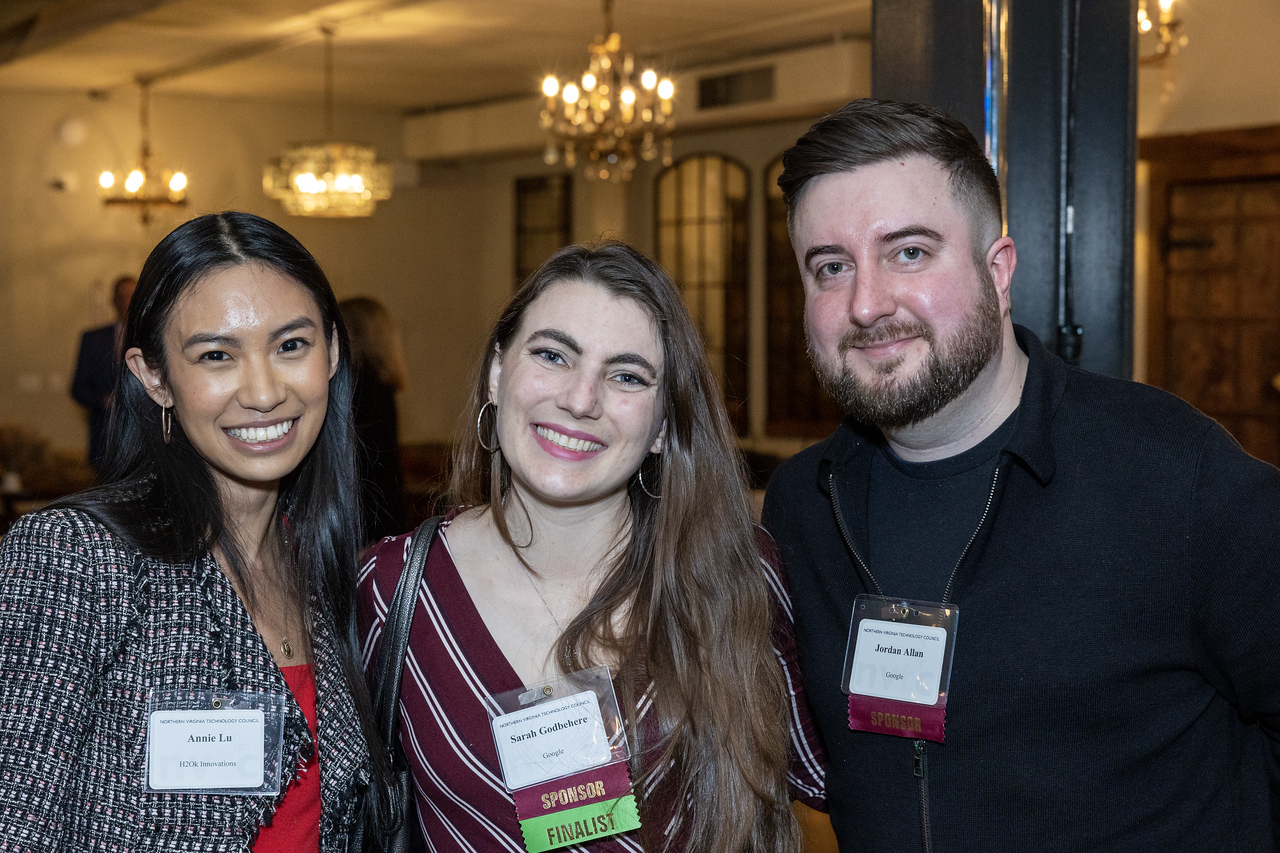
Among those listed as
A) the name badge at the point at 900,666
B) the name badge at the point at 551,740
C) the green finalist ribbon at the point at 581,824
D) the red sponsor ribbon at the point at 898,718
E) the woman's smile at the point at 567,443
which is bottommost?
the green finalist ribbon at the point at 581,824

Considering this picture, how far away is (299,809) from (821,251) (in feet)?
3.76

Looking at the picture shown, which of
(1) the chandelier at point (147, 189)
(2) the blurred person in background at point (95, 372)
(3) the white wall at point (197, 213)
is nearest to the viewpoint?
(2) the blurred person in background at point (95, 372)

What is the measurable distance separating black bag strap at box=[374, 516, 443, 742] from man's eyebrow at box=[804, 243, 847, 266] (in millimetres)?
773

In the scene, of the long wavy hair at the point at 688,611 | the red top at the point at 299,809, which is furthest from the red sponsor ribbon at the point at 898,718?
the red top at the point at 299,809

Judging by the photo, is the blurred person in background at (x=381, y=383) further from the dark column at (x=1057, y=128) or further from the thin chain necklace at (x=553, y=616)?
the dark column at (x=1057, y=128)

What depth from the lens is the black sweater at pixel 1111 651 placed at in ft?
4.95

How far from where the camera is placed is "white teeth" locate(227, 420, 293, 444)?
1.77 m

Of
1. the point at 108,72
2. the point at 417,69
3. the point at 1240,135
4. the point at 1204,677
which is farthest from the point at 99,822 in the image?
the point at 108,72

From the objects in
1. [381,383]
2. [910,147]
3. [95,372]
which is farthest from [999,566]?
[95,372]

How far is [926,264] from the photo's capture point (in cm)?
161

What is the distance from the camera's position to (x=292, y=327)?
180 cm

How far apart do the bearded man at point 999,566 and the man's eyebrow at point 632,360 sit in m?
0.26

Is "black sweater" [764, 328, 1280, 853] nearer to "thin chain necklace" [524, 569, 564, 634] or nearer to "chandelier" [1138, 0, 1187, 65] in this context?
"thin chain necklace" [524, 569, 564, 634]

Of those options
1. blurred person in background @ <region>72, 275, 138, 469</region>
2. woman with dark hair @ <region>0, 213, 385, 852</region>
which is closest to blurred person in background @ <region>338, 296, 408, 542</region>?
blurred person in background @ <region>72, 275, 138, 469</region>
